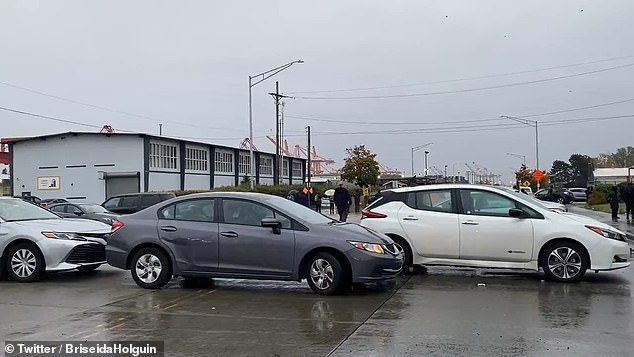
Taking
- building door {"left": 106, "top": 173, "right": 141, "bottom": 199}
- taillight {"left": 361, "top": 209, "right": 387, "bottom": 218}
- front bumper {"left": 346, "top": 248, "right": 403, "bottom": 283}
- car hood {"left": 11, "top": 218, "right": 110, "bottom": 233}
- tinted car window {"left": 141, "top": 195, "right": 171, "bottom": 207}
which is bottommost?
front bumper {"left": 346, "top": 248, "right": 403, "bottom": 283}

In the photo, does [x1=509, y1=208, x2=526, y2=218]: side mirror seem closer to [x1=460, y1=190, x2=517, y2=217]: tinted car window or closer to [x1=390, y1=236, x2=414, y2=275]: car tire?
[x1=460, y1=190, x2=517, y2=217]: tinted car window

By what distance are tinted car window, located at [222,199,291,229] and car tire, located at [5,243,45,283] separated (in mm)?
3483

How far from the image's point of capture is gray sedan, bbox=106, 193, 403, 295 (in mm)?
9781

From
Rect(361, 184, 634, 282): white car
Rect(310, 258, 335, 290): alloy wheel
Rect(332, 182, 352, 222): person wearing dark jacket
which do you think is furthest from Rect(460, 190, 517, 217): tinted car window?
Rect(332, 182, 352, 222): person wearing dark jacket

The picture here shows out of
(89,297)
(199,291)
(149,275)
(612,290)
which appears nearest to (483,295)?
(612,290)

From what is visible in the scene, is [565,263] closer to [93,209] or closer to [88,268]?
[88,268]

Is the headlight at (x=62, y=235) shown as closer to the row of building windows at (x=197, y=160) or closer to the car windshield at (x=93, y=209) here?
the car windshield at (x=93, y=209)

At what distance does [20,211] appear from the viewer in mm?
12570

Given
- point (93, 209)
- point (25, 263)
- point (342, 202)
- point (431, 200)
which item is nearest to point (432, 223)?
point (431, 200)

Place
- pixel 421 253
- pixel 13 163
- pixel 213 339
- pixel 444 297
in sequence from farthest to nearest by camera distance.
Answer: pixel 13 163 < pixel 421 253 < pixel 444 297 < pixel 213 339

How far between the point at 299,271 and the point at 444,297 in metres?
Answer: 2.07

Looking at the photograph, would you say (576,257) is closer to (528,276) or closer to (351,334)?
(528,276)

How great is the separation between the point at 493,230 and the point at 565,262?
1.21 m

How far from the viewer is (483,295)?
9.89 metres
